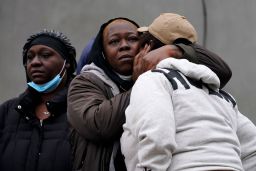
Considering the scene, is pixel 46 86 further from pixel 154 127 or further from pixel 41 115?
pixel 154 127

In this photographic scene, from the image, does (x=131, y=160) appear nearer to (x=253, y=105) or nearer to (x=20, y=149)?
(x=20, y=149)

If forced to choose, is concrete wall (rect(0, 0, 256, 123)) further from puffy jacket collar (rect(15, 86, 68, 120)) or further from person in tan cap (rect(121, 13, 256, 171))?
person in tan cap (rect(121, 13, 256, 171))

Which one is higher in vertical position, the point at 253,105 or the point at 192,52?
the point at 192,52

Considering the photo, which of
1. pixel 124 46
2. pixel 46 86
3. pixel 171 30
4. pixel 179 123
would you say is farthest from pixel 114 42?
pixel 179 123

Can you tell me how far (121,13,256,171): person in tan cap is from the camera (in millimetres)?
2041

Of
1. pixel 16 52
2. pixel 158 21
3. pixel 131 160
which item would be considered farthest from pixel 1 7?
pixel 131 160

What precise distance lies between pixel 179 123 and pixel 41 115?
118 cm

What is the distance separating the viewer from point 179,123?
2.12 meters

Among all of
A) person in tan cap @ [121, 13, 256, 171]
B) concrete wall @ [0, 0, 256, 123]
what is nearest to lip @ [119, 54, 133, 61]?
person in tan cap @ [121, 13, 256, 171]

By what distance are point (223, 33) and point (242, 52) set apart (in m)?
0.22

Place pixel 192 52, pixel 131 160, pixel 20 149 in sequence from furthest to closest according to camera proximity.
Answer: pixel 20 149 → pixel 192 52 → pixel 131 160

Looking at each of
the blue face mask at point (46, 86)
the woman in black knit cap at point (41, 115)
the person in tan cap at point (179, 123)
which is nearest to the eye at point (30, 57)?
the woman in black knit cap at point (41, 115)

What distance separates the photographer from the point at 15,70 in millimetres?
5215

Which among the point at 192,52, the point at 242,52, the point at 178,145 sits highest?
the point at 192,52
